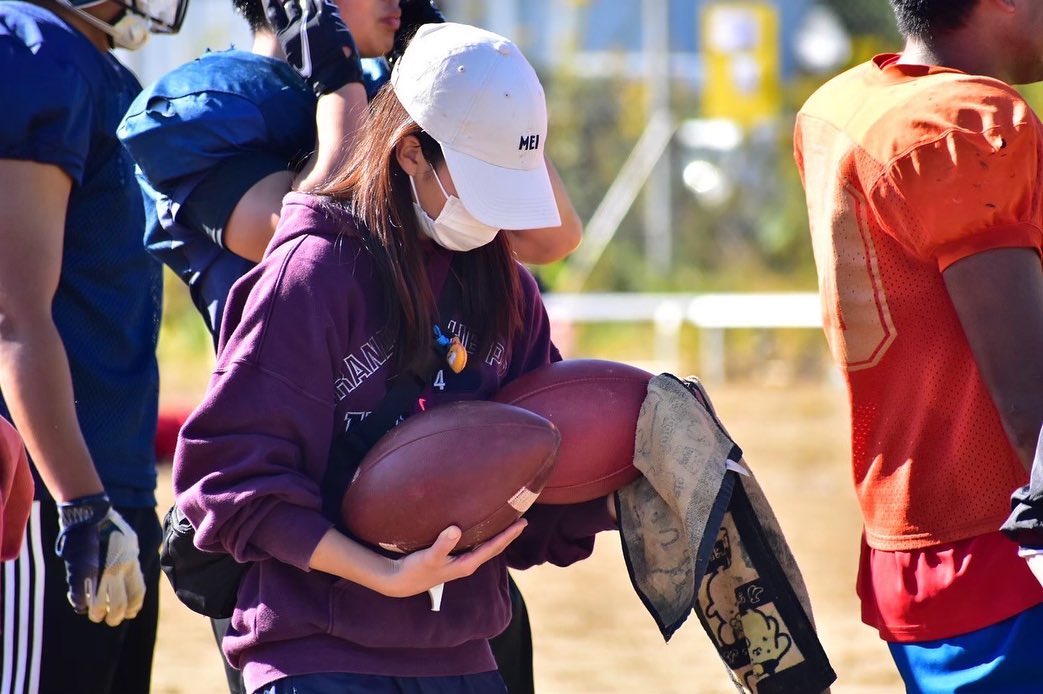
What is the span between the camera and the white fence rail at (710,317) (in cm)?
1288

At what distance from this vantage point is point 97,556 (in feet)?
9.45

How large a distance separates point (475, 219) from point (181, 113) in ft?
2.16

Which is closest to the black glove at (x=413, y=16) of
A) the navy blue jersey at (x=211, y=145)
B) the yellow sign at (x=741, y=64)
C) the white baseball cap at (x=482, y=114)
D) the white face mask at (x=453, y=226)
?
the navy blue jersey at (x=211, y=145)

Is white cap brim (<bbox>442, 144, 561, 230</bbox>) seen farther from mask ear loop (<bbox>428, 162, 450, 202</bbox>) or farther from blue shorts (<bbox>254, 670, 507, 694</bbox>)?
blue shorts (<bbox>254, 670, 507, 694</bbox>)

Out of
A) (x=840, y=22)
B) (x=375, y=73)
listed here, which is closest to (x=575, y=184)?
(x=840, y=22)

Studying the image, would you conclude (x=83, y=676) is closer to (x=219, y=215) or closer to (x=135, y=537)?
(x=135, y=537)

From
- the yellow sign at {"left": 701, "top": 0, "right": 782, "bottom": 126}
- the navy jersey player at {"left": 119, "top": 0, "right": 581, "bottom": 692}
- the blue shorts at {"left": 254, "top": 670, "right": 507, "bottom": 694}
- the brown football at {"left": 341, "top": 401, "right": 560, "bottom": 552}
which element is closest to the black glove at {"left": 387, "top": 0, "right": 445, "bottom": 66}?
the navy jersey player at {"left": 119, "top": 0, "right": 581, "bottom": 692}

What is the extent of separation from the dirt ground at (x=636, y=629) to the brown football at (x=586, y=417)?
114 inches

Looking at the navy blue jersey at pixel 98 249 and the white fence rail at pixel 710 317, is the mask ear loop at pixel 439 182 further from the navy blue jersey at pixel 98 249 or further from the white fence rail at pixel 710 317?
the white fence rail at pixel 710 317

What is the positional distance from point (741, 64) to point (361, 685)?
13.6 meters

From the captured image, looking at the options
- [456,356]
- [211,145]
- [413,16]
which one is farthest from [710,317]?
[456,356]

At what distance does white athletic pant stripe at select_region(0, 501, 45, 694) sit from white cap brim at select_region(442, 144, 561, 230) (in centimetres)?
117

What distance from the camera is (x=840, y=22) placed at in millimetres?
17391

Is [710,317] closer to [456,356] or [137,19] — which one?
[137,19]
